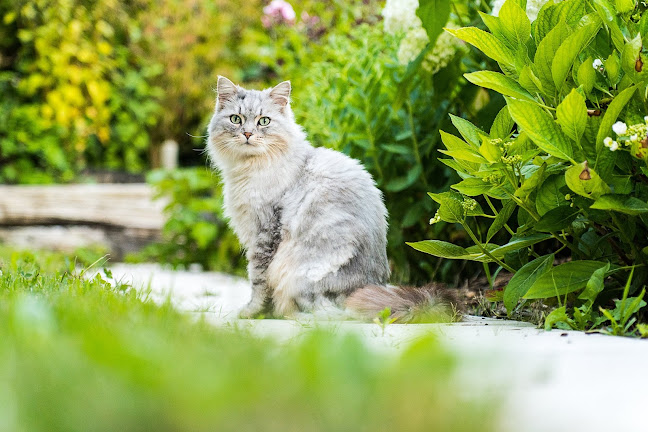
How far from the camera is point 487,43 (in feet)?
6.57

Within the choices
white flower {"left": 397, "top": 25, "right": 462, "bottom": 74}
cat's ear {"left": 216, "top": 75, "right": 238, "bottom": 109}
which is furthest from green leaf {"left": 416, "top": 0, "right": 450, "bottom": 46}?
cat's ear {"left": 216, "top": 75, "right": 238, "bottom": 109}

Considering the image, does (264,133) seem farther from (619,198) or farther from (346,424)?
(346,424)

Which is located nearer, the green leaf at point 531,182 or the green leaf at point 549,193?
the green leaf at point 531,182

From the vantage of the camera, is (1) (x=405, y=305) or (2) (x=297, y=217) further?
(2) (x=297, y=217)

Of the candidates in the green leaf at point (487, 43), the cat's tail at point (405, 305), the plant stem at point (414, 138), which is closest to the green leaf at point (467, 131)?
the green leaf at point (487, 43)

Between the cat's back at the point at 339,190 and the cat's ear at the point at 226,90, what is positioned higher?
the cat's ear at the point at 226,90

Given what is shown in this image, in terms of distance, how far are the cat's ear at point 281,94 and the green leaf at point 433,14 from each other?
2.19 ft

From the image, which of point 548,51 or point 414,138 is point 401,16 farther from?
→ point 548,51

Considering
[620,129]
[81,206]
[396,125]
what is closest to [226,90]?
[396,125]

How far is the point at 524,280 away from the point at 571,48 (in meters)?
0.76

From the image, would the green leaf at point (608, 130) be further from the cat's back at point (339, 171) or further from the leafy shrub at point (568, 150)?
the cat's back at point (339, 171)

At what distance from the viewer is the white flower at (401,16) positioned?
10.6 feet

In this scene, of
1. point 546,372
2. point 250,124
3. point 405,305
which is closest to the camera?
point 546,372

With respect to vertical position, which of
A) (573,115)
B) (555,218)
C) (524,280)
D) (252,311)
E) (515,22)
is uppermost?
(515,22)
